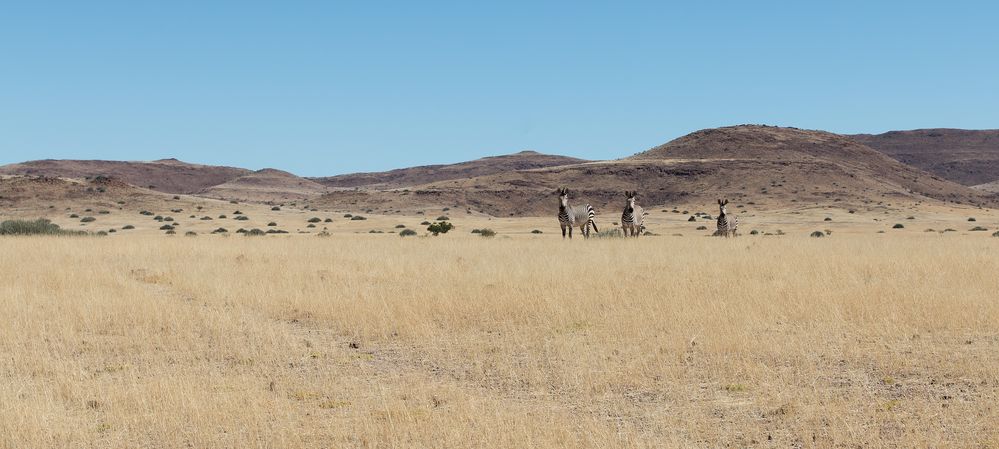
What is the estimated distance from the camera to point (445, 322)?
43.9 feet

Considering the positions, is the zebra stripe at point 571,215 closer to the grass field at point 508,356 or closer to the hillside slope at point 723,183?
the grass field at point 508,356

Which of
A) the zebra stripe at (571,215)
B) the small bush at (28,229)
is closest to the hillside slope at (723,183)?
the zebra stripe at (571,215)

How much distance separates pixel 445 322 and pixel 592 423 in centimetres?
629

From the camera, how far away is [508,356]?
35.6ft

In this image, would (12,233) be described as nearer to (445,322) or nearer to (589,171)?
(445,322)

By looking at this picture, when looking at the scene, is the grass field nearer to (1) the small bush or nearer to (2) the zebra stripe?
(2) the zebra stripe

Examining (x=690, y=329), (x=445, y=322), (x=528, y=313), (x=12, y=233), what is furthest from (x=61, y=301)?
(x=12, y=233)

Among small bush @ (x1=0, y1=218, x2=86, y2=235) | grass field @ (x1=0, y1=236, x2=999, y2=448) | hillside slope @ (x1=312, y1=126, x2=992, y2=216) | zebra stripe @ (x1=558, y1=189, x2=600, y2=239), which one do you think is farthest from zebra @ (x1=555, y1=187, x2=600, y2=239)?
hillside slope @ (x1=312, y1=126, x2=992, y2=216)

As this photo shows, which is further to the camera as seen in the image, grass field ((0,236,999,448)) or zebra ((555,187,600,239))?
zebra ((555,187,600,239))

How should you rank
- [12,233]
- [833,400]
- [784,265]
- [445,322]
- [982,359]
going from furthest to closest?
[12,233], [784,265], [445,322], [982,359], [833,400]

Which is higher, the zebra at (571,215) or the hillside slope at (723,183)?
the hillside slope at (723,183)

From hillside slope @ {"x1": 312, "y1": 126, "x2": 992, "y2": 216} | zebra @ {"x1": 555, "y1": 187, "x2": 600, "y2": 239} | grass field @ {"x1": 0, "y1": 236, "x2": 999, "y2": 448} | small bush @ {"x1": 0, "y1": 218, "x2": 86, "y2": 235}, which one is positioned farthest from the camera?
hillside slope @ {"x1": 312, "y1": 126, "x2": 992, "y2": 216}

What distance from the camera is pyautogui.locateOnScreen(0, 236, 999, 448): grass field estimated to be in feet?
23.9

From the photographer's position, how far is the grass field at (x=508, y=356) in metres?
7.28
